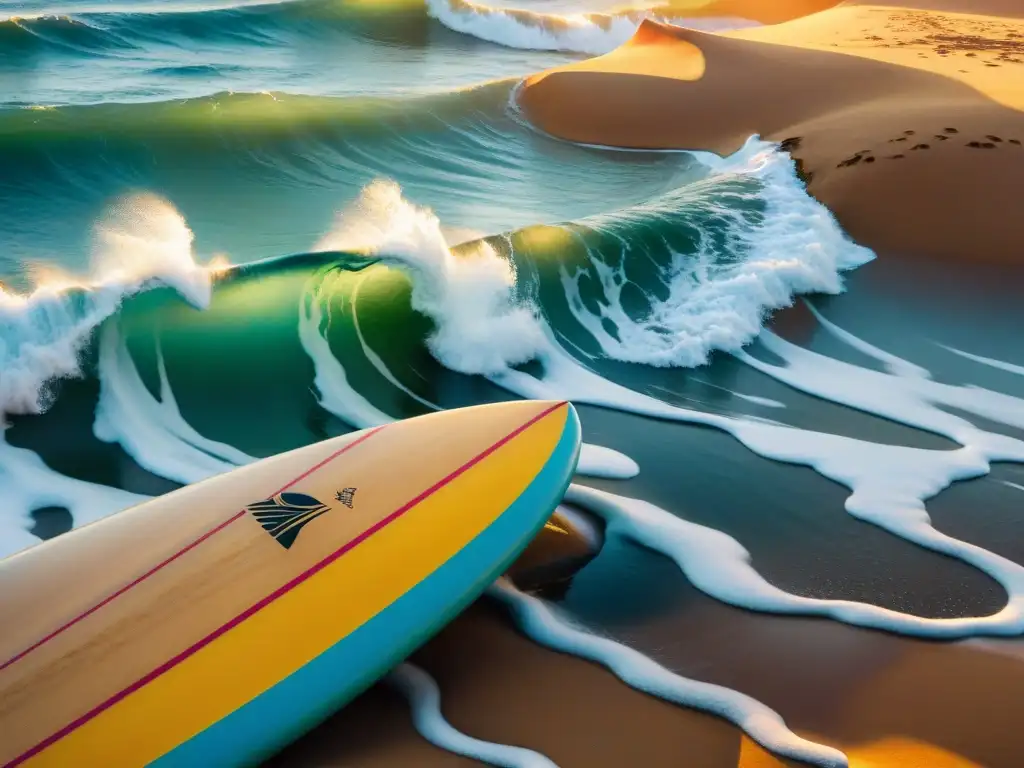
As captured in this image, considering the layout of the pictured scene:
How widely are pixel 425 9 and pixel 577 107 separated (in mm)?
8686

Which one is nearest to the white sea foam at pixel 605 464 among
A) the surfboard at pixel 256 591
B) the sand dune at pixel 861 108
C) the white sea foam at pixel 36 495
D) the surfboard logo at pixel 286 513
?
the surfboard at pixel 256 591

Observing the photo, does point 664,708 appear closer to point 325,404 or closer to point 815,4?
point 325,404

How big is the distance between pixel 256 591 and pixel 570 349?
11.5 ft

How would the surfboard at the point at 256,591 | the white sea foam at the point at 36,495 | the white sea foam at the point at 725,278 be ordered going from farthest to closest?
the white sea foam at the point at 725,278 → the white sea foam at the point at 36,495 → the surfboard at the point at 256,591

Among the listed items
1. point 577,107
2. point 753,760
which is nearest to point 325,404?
point 753,760

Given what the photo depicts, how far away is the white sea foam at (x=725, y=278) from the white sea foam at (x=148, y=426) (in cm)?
265

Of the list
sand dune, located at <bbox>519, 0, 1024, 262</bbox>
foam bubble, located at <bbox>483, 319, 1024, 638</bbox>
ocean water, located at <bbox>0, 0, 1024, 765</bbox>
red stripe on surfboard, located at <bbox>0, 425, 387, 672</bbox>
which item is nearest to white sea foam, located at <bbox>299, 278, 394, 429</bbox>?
ocean water, located at <bbox>0, 0, 1024, 765</bbox>

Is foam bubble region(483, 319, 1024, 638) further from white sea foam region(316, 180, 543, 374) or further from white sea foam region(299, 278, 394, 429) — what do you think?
white sea foam region(299, 278, 394, 429)

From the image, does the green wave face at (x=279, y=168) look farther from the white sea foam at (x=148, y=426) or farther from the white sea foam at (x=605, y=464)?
the white sea foam at (x=605, y=464)

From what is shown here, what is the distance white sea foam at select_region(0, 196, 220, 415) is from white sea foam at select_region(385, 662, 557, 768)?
2908 mm

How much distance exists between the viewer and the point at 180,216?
28.2ft

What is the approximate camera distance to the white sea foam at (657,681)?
10.2 feet

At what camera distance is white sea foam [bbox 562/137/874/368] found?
6426mm

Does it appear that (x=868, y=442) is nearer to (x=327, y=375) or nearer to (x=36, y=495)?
(x=327, y=375)
